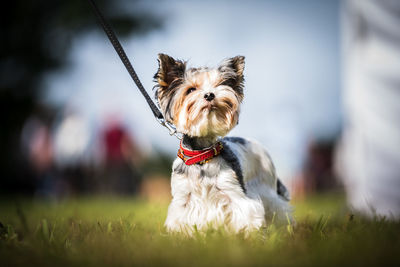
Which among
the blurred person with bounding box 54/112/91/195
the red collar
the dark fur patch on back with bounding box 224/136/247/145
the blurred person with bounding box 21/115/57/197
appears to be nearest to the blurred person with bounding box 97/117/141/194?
the blurred person with bounding box 54/112/91/195

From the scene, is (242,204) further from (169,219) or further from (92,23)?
(92,23)

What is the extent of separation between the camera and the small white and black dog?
158 inches

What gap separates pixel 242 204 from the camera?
4.00m

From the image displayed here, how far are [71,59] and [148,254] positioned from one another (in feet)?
53.8

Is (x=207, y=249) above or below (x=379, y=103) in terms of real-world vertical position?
below

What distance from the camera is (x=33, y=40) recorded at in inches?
674

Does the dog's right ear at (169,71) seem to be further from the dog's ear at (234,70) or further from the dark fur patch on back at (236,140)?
the dark fur patch on back at (236,140)

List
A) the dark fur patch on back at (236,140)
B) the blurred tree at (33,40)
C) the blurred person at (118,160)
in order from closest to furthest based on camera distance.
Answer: the dark fur patch on back at (236,140) → the blurred person at (118,160) → the blurred tree at (33,40)

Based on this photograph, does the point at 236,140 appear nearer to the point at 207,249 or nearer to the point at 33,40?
the point at 207,249

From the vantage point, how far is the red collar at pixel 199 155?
404 cm

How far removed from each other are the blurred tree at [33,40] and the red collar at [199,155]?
13271mm

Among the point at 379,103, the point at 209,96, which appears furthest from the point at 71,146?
the point at 209,96

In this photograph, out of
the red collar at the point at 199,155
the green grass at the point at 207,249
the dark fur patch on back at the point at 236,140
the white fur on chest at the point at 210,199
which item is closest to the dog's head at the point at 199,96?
the red collar at the point at 199,155

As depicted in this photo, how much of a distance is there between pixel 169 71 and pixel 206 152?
2.90 feet
